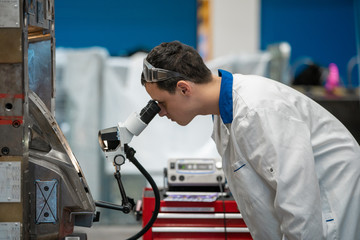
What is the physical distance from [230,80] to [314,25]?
5.30 meters

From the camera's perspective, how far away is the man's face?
1901 mm

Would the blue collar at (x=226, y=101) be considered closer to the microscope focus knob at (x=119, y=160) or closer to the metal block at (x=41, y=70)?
the microscope focus knob at (x=119, y=160)

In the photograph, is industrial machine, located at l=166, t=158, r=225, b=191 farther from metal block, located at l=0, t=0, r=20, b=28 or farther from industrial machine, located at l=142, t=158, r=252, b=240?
metal block, located at l=0, t=0, r=20, b=28

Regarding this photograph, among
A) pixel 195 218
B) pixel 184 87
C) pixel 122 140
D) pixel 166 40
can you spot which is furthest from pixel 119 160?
pixel 166 40

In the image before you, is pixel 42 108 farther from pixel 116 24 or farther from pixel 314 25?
pixel 314 25

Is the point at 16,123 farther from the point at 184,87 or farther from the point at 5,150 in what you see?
the point at 184,87

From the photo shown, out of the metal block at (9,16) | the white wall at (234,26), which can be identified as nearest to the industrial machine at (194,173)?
the metal block at (9,16)

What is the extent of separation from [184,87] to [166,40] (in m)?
4.84

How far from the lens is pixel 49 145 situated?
1.79 meters

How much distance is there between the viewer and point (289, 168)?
64.7 inches

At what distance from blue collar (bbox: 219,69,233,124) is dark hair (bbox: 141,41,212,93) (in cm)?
7

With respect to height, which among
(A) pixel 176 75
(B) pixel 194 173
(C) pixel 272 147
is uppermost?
(A) pixel 176 75

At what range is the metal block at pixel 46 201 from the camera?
5.65ft

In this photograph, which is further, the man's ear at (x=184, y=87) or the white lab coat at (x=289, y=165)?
the man's ear at (x=184, y=87)
